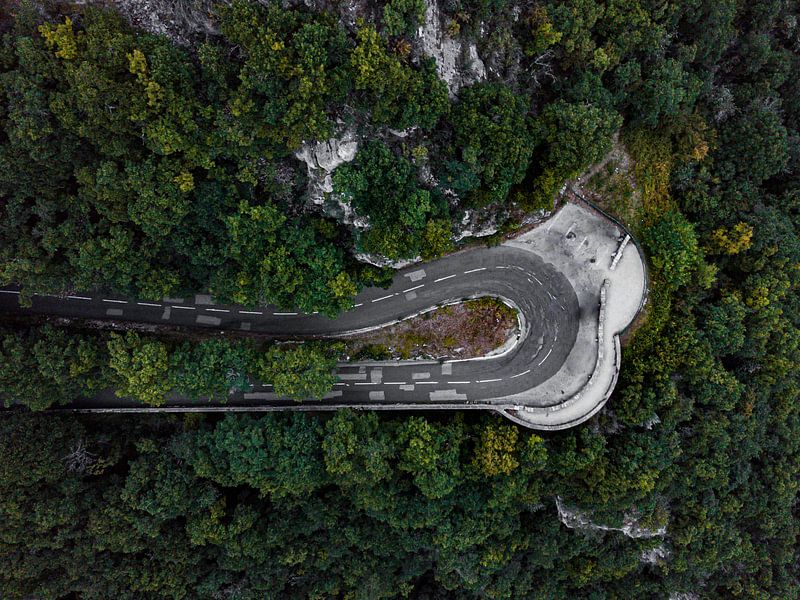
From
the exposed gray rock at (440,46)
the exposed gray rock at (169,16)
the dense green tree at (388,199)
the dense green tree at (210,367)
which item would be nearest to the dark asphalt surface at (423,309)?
the dense green tree at (210,367)

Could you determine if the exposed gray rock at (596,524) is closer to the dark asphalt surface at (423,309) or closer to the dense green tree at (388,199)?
the dark asphalt surface at (423,309)

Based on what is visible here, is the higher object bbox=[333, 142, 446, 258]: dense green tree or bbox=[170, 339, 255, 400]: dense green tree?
bbox=[333, 142, 446, 258]: dense green tree

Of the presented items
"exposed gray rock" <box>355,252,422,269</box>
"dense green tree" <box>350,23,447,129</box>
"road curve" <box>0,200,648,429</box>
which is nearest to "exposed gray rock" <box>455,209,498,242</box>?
"road curve" <box>0,200,648,429</box>

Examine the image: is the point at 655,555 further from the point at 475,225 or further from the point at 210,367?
the point at 210,367

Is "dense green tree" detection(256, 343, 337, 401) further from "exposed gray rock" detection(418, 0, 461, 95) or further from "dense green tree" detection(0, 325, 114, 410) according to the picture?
"exposed gray rock" detection(418, 0, 461, 95)

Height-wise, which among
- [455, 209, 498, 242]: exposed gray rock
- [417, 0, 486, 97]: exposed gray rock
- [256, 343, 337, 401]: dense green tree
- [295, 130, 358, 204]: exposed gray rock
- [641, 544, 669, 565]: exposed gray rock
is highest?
[417, 0, 486, 97]: exposed gray rock

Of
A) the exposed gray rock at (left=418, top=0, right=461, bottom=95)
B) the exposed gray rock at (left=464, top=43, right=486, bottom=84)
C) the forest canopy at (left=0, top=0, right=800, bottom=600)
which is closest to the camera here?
the forest canopy at (left=0, top=0, right=800, bottom=600)

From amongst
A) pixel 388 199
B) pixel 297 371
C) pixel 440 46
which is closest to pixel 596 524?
pixel 297 371
